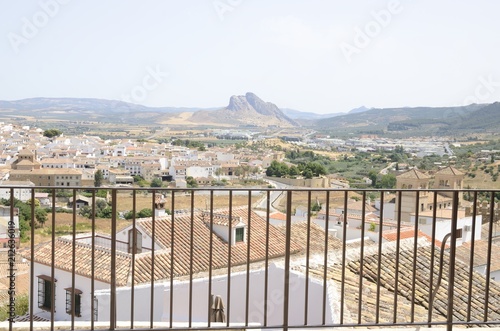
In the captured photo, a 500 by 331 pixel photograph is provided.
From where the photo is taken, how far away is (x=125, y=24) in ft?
239

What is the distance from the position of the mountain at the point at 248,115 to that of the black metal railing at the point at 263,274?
8924 cm

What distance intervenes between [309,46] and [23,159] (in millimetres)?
52423

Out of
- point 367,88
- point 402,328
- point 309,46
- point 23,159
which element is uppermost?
point 309,46

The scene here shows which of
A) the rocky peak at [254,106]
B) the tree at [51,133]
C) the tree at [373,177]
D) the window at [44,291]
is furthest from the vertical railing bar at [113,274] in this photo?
the rocky peak at [254,106]

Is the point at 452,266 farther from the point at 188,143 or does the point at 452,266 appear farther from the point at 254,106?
the point at 254,106

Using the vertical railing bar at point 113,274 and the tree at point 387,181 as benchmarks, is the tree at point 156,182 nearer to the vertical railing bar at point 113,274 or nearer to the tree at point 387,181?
the tree at point 387,181

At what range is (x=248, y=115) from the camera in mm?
106312

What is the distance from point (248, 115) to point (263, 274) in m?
99.4

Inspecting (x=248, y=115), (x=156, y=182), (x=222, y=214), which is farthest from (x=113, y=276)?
(x=248, y=115)

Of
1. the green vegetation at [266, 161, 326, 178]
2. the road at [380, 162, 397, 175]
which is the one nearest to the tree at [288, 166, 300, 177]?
the green vegetation at [266, 161, 326, 178]

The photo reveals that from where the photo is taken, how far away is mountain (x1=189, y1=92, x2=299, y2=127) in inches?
4117

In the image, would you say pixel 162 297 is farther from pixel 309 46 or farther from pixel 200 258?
pixel 309 46

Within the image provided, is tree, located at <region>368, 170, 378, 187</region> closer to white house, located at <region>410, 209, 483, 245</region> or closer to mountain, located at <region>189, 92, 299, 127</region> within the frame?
white house, located at <region>410, 209, 483, 245</region>

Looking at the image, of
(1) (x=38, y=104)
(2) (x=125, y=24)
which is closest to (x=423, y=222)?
(2) (x=125, y=24)
